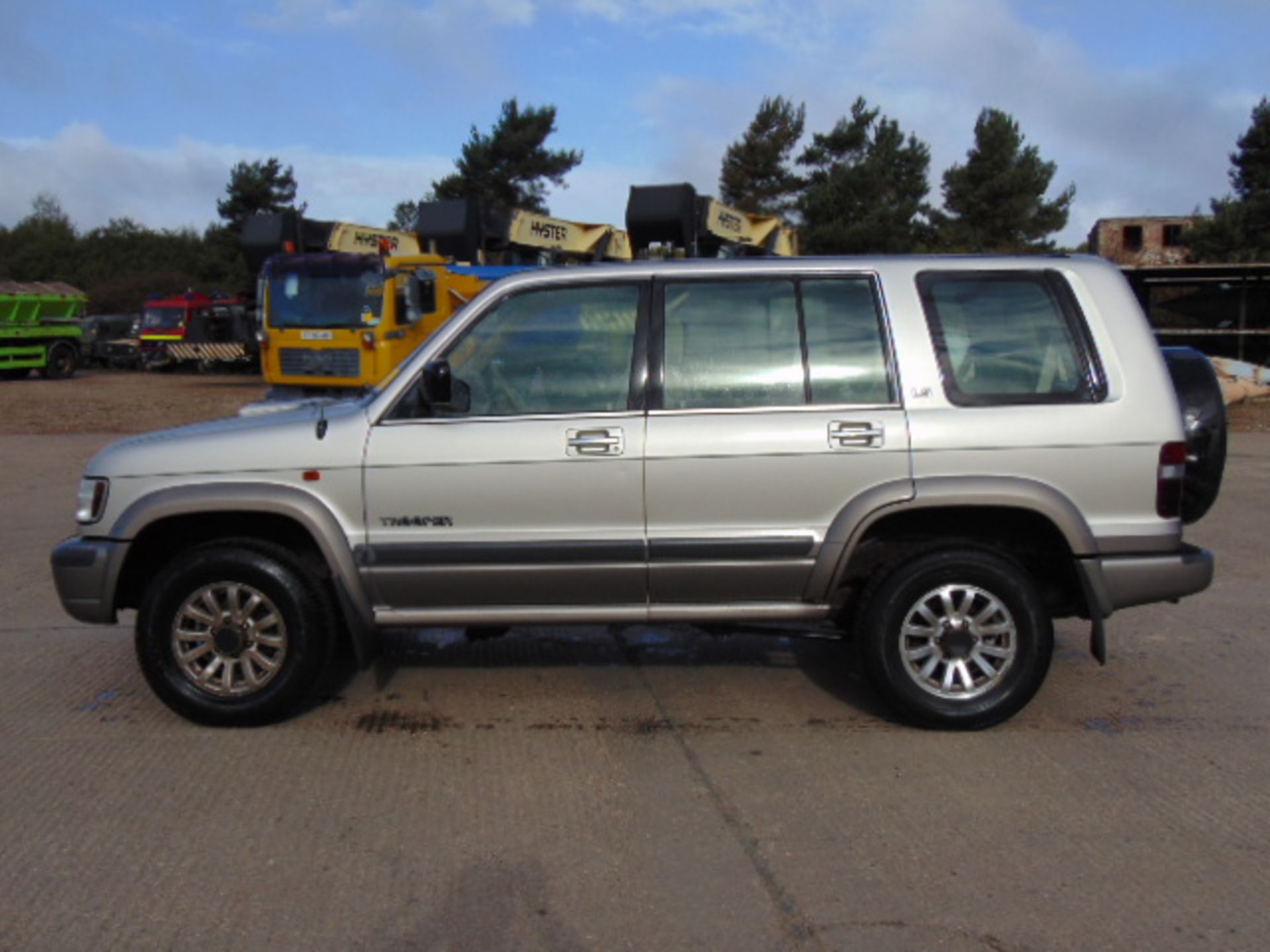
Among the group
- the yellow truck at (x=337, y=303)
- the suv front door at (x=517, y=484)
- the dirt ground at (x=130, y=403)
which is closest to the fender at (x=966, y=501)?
the suv front door at (x=517, y=484)

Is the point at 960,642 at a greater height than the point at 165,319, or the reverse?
the point at 165,319

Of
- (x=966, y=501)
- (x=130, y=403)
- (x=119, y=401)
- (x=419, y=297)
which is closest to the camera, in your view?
(x=966, y=501)

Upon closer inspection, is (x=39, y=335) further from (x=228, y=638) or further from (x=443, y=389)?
(x=443, y=389)

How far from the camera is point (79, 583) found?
4.96 meters

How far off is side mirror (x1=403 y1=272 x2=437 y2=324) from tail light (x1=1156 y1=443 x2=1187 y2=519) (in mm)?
5893

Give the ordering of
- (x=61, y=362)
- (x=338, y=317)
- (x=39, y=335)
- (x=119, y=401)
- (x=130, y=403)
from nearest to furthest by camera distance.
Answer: (x=338, y=317) → (x=130, y=403) → (x=119, y=401) → (x=39, y=335) → (x=61, y=362)

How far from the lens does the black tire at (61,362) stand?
3180cm

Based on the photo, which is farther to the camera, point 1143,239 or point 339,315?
→ point 1143,239

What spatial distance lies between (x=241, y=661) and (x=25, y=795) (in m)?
0.96

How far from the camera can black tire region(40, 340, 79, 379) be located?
31797 mm

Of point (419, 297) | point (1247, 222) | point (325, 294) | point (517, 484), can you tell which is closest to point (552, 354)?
point (517, 484)

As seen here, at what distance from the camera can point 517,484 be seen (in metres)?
4.82

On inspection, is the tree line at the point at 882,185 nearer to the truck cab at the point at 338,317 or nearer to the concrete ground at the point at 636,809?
the truck cab at the point at 338,317

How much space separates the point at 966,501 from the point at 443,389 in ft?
7.18
